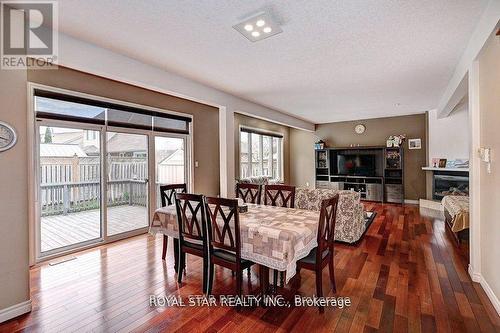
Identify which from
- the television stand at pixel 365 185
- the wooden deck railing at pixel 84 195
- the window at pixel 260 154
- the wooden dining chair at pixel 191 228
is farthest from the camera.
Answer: the television stand at pixel 365 185

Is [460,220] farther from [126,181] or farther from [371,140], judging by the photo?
[126,181]

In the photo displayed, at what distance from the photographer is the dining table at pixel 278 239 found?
1992mm

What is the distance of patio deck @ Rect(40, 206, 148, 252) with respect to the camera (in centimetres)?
354

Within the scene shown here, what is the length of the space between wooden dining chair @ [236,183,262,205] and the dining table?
111 centimetres

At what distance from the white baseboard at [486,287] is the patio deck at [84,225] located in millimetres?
4734

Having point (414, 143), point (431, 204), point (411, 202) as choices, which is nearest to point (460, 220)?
point (431, 204)

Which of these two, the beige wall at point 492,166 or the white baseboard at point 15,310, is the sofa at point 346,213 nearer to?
the beige wall at point 492,166

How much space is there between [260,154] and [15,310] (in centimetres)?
632

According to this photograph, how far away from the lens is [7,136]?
2070 millimetres

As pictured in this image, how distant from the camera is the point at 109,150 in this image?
404 centimetres

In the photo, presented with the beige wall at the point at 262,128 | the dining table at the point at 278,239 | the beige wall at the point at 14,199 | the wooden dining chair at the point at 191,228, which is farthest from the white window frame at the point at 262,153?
the beige wall at the point at 14,199

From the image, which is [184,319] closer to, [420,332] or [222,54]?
[420,332]

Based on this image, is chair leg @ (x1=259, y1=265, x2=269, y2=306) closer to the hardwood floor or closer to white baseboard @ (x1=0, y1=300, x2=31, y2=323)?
the hardwood floor

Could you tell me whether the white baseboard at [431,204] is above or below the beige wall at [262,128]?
below
